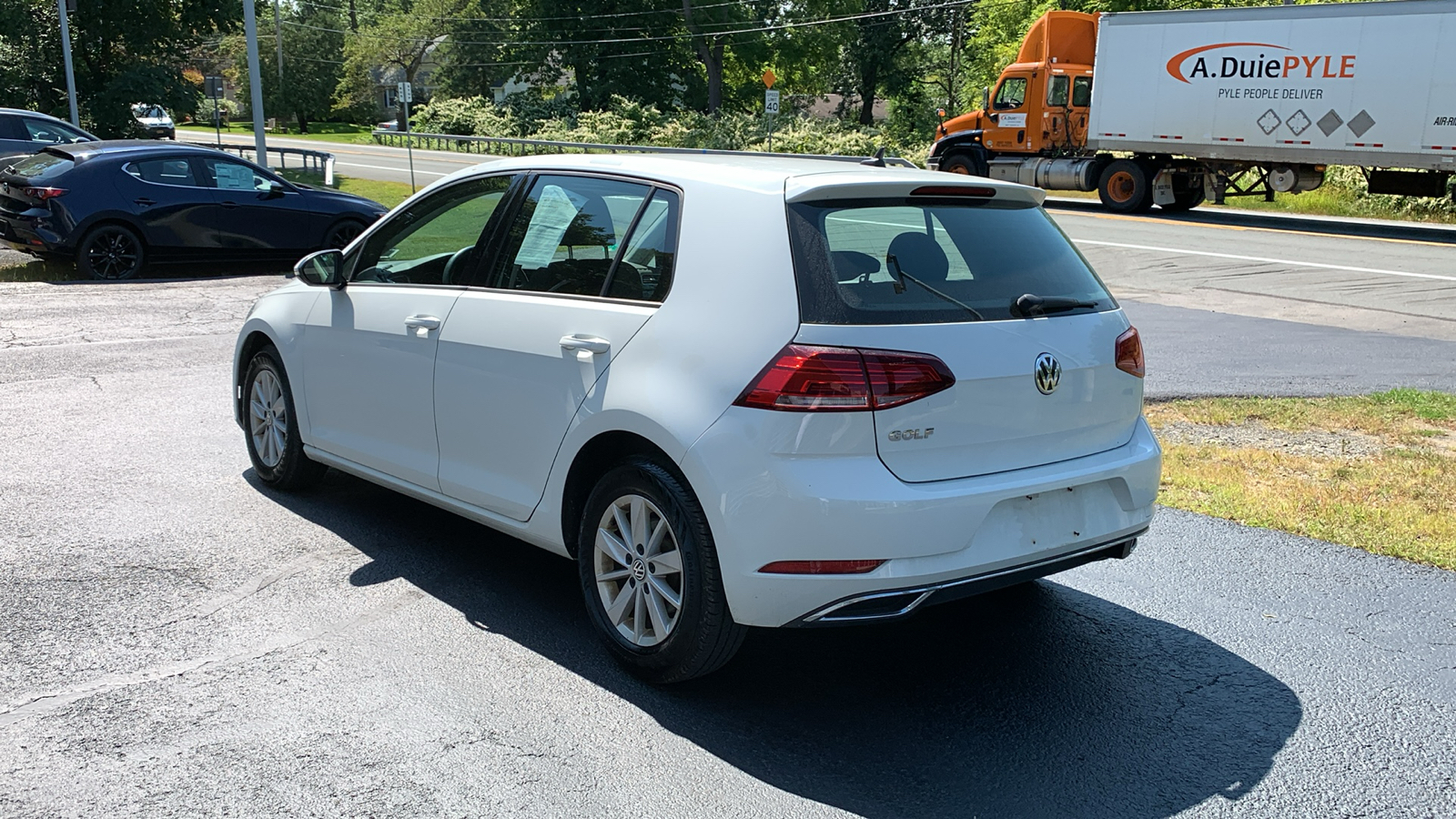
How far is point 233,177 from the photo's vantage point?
1449cm

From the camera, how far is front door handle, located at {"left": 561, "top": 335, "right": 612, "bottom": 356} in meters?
4.14

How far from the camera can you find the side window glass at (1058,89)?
28.2 metres

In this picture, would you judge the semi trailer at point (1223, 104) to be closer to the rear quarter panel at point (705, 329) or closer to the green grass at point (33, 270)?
the green grass at point (33, 270)

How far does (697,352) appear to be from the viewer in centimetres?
384

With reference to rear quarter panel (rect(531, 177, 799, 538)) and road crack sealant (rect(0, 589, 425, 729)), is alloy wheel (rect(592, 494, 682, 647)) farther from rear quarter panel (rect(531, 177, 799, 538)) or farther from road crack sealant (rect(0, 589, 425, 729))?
road crack sealant (rect(0, 589, 425, 729))

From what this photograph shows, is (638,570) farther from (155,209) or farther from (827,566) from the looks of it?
(155,209)

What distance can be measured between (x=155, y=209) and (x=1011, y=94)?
20.7m

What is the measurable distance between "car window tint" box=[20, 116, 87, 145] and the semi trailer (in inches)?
767

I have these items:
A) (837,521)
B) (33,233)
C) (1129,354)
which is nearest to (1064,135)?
(33,233)

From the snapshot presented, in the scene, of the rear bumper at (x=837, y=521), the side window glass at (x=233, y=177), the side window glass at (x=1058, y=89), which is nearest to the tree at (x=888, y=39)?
the side window glass at (x=1058, y=89)

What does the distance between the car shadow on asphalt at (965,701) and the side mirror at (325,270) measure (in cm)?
125

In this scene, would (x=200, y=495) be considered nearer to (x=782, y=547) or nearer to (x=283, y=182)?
(x=782, y=547)

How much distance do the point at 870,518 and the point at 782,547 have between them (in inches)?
10.6

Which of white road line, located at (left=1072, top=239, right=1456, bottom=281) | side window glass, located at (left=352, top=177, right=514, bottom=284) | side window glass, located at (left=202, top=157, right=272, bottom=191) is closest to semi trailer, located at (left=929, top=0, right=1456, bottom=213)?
white road line, located at (left=1072, top=239, right=1456, bottom=281)
